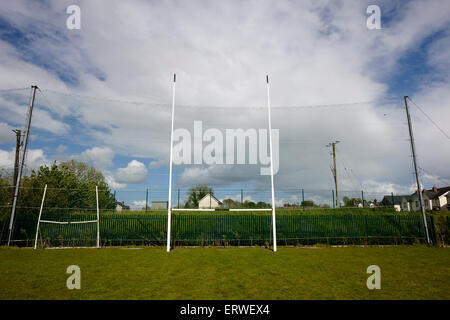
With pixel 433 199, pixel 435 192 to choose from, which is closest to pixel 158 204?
pixel 433 199

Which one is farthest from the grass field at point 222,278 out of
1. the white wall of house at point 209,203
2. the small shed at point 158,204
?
the white wall of house at point 209,203

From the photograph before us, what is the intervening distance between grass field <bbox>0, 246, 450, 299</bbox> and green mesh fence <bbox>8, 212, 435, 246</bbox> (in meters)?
3.39

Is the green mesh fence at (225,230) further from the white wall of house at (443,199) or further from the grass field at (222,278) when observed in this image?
the white wall of house at (443,199)

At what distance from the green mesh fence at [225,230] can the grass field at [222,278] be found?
3.39m

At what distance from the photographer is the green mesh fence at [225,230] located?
41.0 feet

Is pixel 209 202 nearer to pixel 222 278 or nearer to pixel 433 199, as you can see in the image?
pixel 222 278

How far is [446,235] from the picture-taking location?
13.5m

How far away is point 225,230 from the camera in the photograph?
13.2 meters

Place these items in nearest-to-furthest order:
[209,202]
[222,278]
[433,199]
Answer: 1. [222,278]
2. [209,202]
3. [433,199]

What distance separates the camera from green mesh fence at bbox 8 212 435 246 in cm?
1251

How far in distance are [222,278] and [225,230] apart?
7.09 meters

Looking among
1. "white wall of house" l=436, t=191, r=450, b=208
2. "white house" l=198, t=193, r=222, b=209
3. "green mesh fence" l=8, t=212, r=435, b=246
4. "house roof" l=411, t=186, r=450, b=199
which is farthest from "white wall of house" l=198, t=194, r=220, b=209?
"white wall of house" l=436, t=191, r=450, b=208
